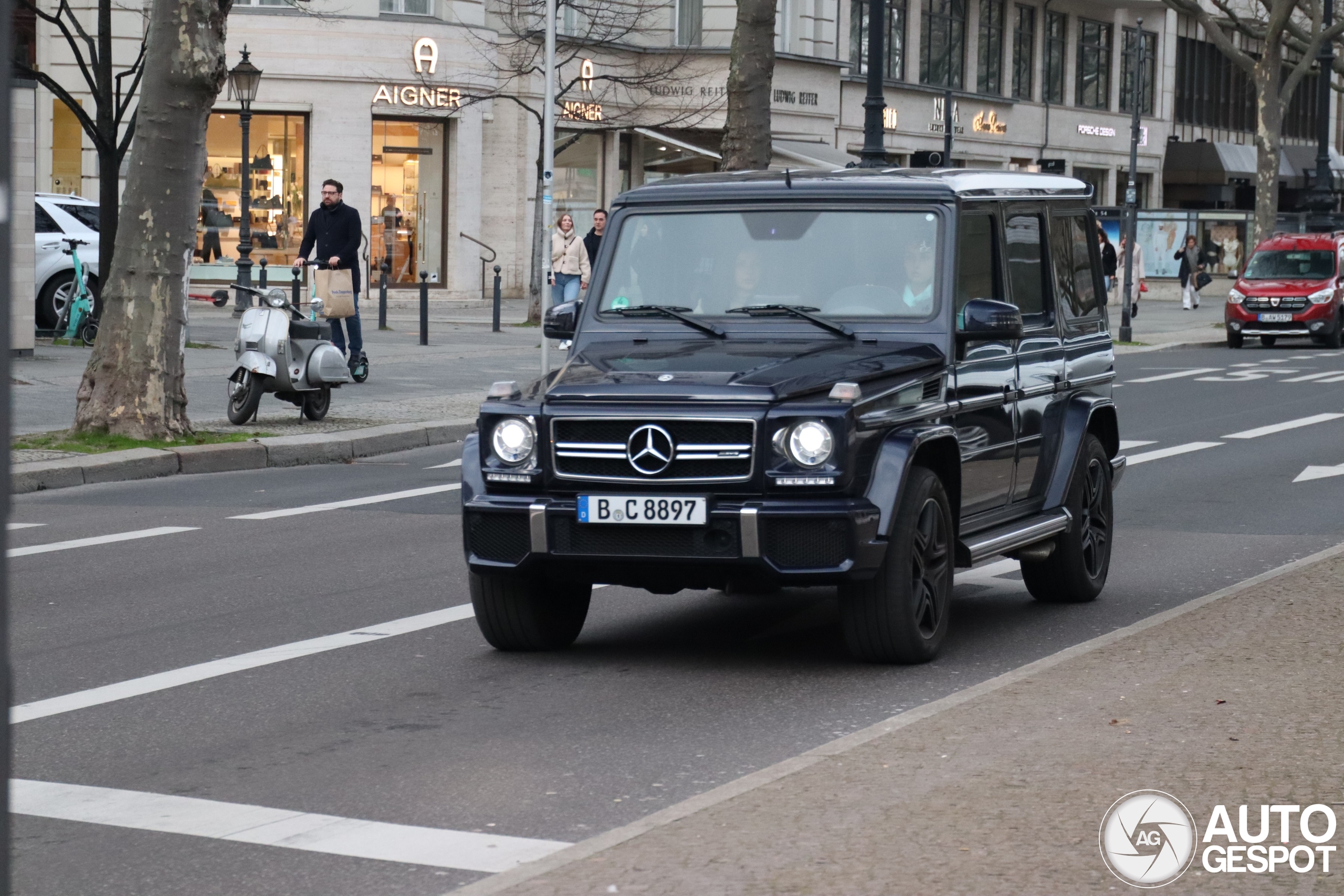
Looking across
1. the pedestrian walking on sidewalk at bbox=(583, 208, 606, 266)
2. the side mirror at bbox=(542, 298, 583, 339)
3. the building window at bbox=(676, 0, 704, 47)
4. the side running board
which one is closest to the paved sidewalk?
the side running board

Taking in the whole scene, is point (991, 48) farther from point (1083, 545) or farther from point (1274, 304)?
point (1083, 545)

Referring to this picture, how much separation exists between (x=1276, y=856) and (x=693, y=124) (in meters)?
43.0

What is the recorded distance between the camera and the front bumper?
7363 mm

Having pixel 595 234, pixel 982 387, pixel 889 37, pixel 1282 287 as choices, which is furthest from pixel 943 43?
pixel 982 387

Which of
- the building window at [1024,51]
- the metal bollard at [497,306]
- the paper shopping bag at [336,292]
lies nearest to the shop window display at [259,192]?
the metal bollard at [497,306]

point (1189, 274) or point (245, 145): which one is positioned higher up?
point (245, 145)

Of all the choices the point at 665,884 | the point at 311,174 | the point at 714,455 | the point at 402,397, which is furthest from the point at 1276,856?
the point at 311,174

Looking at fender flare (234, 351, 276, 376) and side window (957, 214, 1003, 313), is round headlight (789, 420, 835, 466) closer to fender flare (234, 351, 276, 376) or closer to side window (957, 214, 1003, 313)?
side window (957, 214, 1003, 313)

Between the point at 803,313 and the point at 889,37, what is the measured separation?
161 feet

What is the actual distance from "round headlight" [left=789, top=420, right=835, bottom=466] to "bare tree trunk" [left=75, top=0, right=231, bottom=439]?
941cm

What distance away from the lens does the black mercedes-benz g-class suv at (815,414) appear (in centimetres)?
743

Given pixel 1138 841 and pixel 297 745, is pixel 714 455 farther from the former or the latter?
pixel 1138 841

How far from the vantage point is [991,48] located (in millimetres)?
61375

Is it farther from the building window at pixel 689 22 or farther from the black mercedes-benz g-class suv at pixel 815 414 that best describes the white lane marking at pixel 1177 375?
the building window at pixel 689 22
